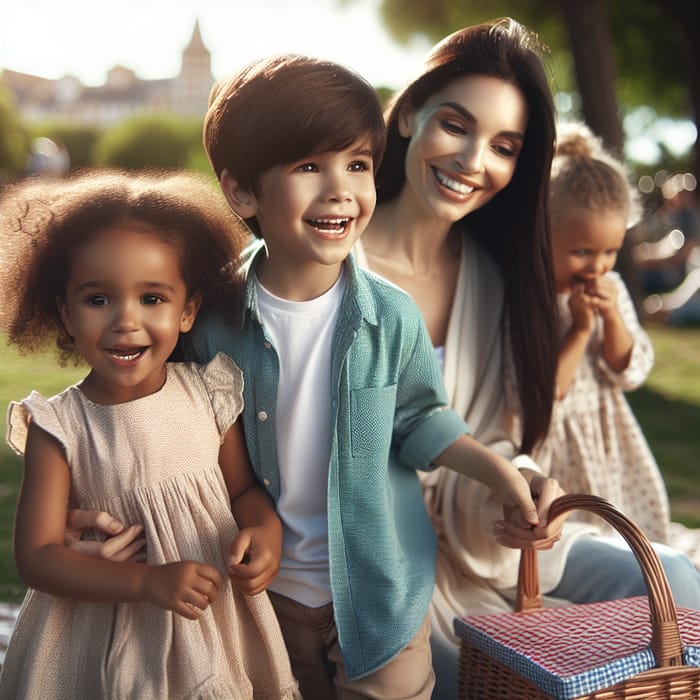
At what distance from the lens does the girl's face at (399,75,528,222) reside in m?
2.89

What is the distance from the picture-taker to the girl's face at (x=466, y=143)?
289cm

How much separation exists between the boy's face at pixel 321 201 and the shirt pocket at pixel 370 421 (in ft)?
1.10

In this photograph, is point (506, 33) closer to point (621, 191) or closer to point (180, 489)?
point (621, 191)

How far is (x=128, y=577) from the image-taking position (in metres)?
2.13

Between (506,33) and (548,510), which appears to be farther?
(506,33)

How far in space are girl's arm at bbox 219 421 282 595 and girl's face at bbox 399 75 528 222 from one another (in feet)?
3.20

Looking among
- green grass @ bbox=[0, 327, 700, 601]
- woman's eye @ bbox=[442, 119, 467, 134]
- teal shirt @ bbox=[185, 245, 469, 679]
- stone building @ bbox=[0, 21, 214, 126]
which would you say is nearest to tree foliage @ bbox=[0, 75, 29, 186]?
stone building @ bbox=[0, 21, 214, 126]

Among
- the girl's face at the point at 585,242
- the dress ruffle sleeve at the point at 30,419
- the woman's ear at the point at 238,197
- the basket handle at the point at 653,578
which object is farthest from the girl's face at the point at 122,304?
the girl's face at the point at 585,242

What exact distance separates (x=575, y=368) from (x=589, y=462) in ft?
1.08

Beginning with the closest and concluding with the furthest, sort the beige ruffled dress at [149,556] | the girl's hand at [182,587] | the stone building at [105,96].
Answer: the girl's hand at [182,587]
the beige ruffled dress at [149,556]
the stone building at [105,96]

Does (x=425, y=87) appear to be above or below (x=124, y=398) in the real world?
above

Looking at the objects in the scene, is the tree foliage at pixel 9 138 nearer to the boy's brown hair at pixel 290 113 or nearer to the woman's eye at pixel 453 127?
the woman's eye at pixel 453 127

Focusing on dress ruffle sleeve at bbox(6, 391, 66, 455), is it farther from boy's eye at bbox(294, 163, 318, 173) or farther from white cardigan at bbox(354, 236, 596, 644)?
white cardigan at bbox(354, 236, 596, 644)

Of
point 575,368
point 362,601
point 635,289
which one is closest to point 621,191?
point 575,368
